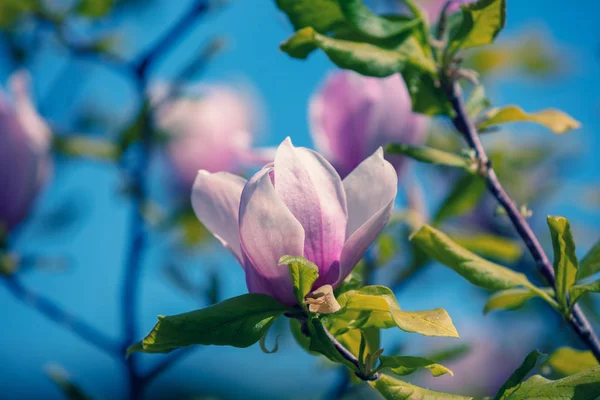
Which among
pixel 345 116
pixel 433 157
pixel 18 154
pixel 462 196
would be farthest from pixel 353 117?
pixel 18 154

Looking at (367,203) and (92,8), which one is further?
(92,8)

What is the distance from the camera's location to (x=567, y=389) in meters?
0.36

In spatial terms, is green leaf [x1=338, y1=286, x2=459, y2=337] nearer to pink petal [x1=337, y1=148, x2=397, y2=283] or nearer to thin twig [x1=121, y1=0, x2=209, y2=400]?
pink petal [x1=337, y1=148, x2=397, y2=283]

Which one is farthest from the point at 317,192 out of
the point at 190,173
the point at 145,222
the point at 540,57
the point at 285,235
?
the point at 540,57

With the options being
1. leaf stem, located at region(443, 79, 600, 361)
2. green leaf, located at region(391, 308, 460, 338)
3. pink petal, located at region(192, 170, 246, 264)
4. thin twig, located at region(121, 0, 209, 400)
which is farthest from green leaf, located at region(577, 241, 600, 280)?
thin twig, located at region(121, 0, 209, 400)

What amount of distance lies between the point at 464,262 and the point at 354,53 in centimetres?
17

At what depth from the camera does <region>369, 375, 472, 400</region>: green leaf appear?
364 mm

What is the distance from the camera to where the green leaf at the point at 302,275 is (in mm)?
354

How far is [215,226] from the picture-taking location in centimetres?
42

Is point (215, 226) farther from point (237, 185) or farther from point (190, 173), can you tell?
point (190, 173)

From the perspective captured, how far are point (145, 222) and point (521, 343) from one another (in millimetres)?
1348

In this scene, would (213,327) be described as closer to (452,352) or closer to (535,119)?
(535,119)

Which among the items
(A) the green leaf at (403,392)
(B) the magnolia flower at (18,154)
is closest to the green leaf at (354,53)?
(A) the green leaf at (403,392)

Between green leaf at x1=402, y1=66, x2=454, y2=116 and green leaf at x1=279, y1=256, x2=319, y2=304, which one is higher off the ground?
green leaf at x1=402, y1=66, x2=454, y2=116
